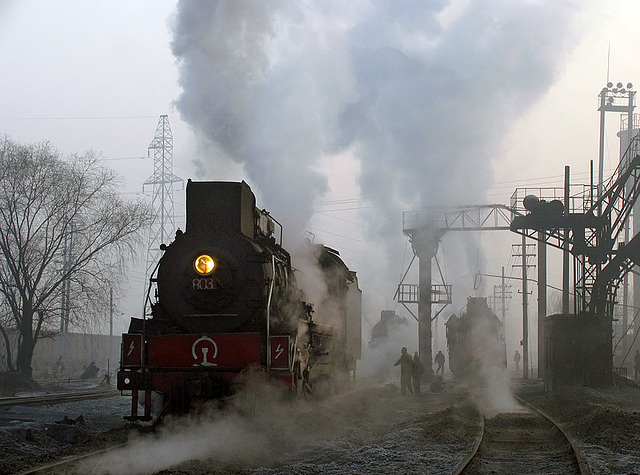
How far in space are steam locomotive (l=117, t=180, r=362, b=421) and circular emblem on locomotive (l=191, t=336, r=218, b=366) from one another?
1 centimetres

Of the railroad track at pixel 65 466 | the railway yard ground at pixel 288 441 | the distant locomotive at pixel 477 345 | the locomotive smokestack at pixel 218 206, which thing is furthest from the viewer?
the distant locomotive at pixel 477 345

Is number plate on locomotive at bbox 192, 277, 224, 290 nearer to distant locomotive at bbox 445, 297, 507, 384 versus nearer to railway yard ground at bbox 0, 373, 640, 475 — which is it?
railway yard ground at bbox 0, 373, 640, 475

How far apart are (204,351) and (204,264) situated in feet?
4.03

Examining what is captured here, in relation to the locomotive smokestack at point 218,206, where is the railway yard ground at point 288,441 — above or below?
below

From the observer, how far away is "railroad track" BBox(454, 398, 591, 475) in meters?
8.69

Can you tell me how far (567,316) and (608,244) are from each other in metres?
3.12

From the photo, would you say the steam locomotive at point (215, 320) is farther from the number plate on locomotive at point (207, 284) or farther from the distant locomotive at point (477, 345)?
the distant locomotive at point (477, 345)

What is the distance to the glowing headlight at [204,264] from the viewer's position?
34.7 feet

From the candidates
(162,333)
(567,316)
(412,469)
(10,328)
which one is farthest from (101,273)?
(412,469)

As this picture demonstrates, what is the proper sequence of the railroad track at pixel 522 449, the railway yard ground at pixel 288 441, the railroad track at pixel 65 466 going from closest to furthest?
the railroad track at pixel 65 466 → the railway yard ground at pixel 288 441 → the railroad track at pixel 522 449

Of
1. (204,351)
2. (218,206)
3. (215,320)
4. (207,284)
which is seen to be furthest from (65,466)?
(218,206)

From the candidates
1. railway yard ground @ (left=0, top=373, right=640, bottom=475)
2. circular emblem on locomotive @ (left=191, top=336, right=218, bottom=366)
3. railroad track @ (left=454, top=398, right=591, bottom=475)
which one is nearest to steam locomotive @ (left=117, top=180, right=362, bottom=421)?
circular emblem on locomotive @ (left=191, top=336, right=218, bottom=366)

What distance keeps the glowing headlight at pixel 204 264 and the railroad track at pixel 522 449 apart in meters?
4.30

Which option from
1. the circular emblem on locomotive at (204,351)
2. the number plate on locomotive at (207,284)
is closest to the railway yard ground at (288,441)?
the circular emblem on locomotive at (204,351)
